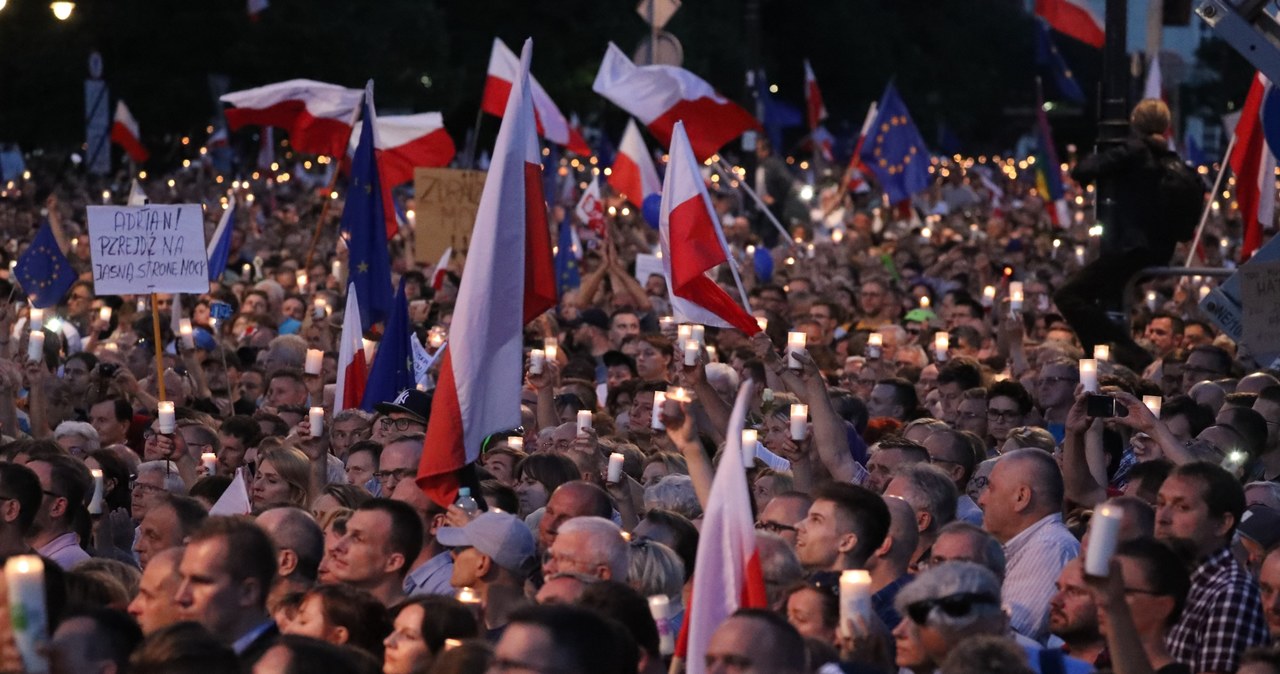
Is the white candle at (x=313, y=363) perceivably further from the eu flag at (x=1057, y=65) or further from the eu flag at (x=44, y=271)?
the eu flag at (x=1057, y=65)

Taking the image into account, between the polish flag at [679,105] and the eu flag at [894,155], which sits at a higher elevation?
the polish flag at [679,105]

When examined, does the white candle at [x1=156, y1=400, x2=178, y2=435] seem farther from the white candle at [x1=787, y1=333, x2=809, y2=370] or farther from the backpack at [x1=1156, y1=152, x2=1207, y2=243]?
the backpack at [x1=1156, y1=152, x2=1207, y2=243]

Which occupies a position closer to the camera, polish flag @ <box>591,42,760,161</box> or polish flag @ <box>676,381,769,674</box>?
polish flag @ <box>676,381,769,674</box>

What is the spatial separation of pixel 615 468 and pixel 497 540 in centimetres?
166

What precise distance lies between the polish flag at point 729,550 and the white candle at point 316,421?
3459 mm

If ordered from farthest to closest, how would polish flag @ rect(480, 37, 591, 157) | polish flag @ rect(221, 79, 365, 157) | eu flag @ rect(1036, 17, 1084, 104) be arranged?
eu flag @ rect(1036, 17, 1084, 104)
polish flag @ rect(221, 79, 365, 157)
polish flag @ rect(480, 37, 591, 157)

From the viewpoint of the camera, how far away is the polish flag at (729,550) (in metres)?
5.91

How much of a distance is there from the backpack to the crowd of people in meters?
0.72

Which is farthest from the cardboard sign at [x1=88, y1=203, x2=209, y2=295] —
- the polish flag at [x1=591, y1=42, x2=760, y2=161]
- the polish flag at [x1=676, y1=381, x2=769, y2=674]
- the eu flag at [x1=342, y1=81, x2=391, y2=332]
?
the polish flag at [x1=676, y1=381, x2=769, y2=674]

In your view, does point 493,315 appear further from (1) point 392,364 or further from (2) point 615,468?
(1) point 392,364

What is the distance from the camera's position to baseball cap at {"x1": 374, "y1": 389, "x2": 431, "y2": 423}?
34.1ft

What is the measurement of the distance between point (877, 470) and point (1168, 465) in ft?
4.38

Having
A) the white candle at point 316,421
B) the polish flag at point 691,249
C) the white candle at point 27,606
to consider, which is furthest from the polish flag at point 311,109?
the white candle at point 27,606

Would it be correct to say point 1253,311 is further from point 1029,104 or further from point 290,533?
point 1029,104
